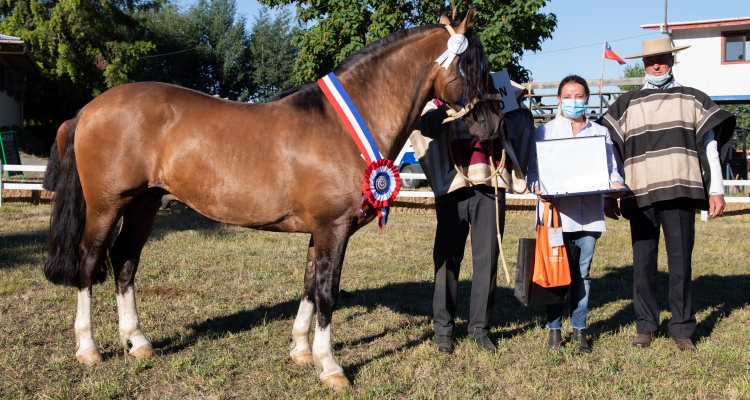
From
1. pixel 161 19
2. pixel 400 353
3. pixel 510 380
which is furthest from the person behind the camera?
pixel 161 19

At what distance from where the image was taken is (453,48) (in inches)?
163

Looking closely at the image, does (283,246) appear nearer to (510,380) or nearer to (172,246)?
(172,246)

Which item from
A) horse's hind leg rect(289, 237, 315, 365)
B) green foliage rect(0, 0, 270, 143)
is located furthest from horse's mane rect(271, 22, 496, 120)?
green foliage rect(0, 0, 270, 143)

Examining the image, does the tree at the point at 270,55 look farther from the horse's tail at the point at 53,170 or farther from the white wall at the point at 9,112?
the horse's tail at the point at 53,170

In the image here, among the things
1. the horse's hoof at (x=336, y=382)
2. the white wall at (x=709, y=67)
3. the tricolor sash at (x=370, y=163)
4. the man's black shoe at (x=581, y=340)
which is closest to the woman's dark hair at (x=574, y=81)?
the tricolor sash at (x=370, y=163)

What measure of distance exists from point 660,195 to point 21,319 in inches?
217

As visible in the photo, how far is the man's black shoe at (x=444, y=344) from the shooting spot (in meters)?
4.90

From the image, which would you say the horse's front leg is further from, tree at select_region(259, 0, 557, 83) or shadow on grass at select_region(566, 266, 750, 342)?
tree at select_region(259, 0, 557, 83)

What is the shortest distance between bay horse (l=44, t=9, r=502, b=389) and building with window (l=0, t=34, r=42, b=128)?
20573 mm

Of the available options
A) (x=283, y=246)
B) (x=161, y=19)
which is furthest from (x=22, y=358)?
(x=161, y=19)

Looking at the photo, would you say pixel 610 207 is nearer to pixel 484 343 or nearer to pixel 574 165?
pixel 574 165

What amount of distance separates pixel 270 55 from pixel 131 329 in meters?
40.1

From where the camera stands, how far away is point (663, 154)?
498cm

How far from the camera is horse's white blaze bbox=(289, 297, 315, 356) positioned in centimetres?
470
